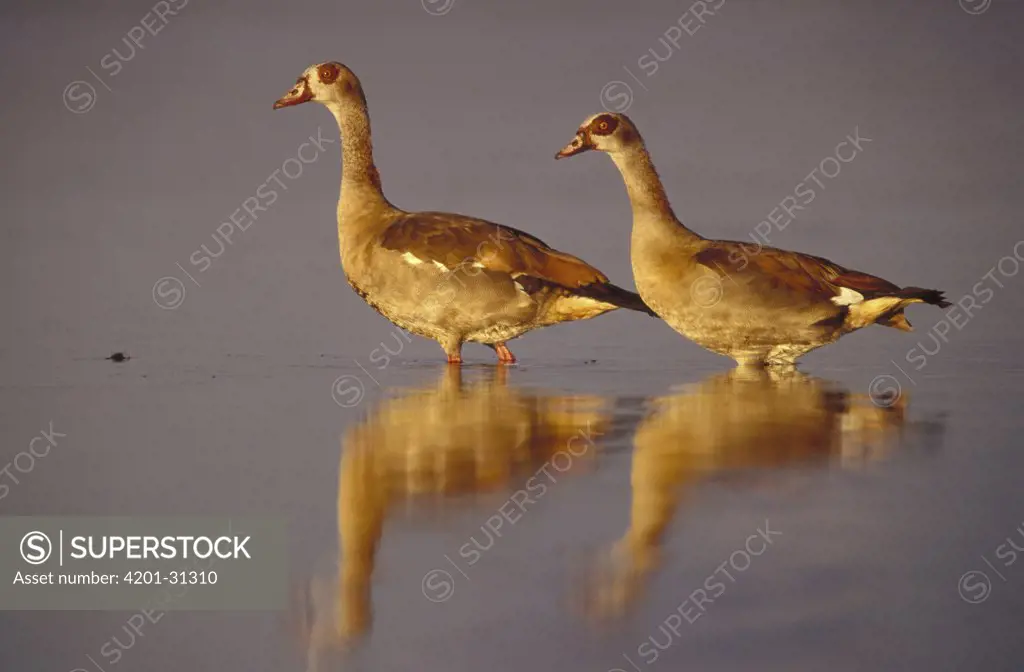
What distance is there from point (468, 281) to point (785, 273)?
7.47ft

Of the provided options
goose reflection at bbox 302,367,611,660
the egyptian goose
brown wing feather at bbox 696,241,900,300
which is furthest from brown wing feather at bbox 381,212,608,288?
goose reflection at bbox 302,367,611,660

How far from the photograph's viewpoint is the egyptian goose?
10.2 meters

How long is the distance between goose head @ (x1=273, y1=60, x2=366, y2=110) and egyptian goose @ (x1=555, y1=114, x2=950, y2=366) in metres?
2.91

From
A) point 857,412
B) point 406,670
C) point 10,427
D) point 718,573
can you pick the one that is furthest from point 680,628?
point 10,427

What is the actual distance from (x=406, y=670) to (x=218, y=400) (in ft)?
16.2

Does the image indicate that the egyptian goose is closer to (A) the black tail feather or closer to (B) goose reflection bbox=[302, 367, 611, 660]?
(A) the black tail feather

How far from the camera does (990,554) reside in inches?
200

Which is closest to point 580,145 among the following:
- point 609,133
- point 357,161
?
point 609,133

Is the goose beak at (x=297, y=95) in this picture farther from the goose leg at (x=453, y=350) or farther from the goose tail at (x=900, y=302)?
the goose tail at (x=900, y=302)

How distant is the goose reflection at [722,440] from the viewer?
5.04 meters

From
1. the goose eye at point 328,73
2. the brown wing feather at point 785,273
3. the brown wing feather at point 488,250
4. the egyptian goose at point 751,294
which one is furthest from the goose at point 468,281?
the goose eye at point 328,73

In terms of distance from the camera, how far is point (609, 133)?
1102 centimetres

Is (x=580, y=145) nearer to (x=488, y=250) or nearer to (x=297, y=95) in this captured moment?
(x=488, y=250)

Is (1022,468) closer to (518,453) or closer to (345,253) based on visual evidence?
(518,453)
